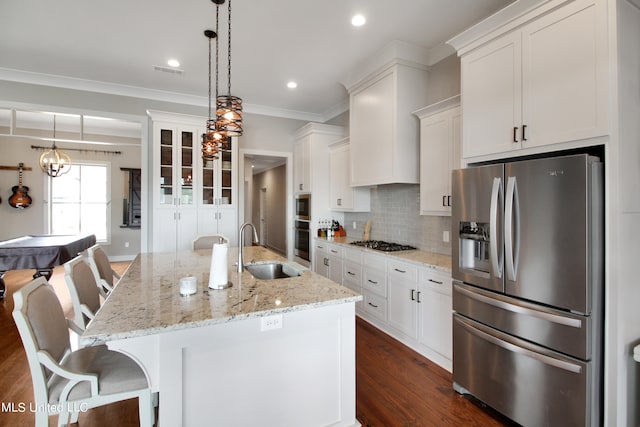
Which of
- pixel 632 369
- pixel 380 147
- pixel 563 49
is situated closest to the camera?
pixel 632 369

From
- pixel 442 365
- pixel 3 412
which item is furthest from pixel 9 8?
pixel 442 365

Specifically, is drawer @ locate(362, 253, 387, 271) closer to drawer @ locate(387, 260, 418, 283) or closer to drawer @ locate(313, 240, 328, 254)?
drawer @ locate(387, 260, 418, 283)

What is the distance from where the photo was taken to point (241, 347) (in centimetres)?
150

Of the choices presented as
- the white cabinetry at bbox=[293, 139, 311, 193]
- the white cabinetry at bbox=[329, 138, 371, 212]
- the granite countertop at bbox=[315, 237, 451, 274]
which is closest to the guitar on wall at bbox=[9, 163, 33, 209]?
the white cabinetry at bbox=[293, 139, 311, 193]

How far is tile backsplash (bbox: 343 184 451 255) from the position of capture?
3.31m

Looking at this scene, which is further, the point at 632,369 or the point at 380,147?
the point at 380,147

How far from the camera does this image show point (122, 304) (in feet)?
5.14

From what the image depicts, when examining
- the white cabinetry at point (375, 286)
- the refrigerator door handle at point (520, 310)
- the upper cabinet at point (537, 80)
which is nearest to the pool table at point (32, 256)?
the white cabinetry at point (375, 286)

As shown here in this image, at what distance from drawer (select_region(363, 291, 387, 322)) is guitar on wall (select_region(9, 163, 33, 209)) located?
7.21 m

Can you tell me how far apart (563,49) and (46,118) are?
317 inches

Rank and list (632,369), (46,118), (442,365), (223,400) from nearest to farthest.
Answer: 1. (223,400)
2. (632,369)
3. (442,365)
4. (46,118)

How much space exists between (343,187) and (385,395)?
2.96m

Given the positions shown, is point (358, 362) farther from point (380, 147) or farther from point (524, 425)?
point (380, 147)

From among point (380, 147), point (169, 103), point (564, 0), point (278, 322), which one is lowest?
point (278, 322)
